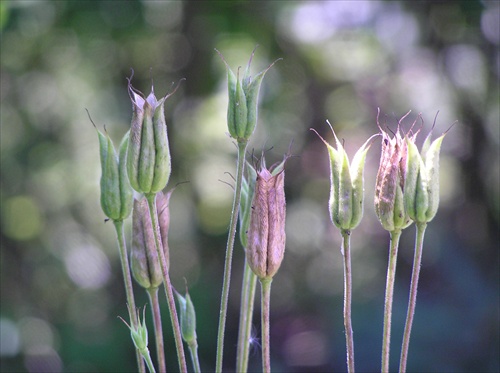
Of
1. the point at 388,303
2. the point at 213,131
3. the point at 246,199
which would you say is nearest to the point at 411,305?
the point at 388,303

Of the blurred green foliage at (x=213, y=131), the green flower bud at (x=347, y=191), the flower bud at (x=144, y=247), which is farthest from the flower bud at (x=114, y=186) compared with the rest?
the blurred green foliage at (x=213, y=131)

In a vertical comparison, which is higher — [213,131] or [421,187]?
[213,131]

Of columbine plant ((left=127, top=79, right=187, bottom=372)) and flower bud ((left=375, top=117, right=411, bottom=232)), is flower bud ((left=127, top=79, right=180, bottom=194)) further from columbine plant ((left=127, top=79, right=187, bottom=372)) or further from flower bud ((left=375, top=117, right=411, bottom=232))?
flower bud ((left=375, top=117, right=411, bottom=232))

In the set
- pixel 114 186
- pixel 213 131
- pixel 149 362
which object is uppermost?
pixel 213 131

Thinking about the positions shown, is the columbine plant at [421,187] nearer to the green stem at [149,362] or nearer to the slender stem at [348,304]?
the slender stem at [348,304]

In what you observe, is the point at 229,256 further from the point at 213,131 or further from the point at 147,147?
the point at 213,131

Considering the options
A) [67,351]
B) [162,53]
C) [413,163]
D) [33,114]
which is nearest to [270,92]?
[162,53]
